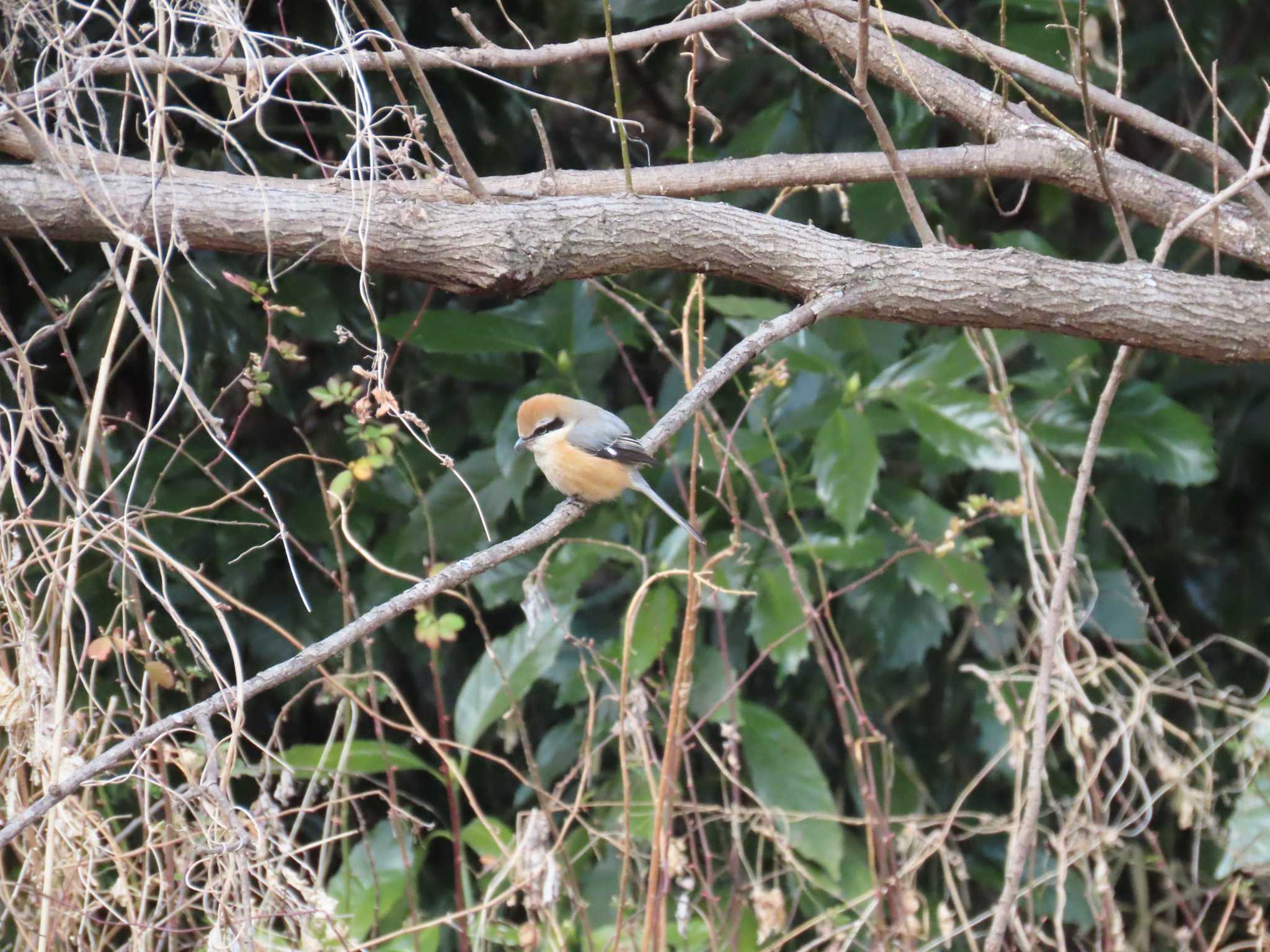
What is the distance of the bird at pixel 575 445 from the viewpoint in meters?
3.10

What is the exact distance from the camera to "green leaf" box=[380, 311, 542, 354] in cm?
327

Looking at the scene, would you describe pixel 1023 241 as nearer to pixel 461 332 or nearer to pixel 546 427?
pixel 546 427

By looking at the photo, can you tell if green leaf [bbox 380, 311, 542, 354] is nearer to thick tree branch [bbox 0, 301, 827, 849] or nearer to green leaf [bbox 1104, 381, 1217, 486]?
thick tree branch [bbox 0, 301, 827, 849]

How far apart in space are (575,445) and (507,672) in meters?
0.70

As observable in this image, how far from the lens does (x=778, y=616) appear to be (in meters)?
3.39

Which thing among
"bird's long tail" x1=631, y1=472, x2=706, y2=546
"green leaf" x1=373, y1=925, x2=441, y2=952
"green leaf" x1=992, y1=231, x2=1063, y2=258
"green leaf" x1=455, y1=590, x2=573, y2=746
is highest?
"green leaf" x1=992, y1=231, x2=1063, y2=258

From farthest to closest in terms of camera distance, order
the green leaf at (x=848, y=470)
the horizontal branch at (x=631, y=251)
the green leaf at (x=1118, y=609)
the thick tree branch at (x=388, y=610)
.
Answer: the green leaf at (x=1118, y=609) → the green leaf at (x=848, y=470) → the horizontal branch at (x=631, y=251) → the thick tree branch at (x=388, y=610)

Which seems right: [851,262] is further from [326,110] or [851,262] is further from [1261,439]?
[1261,439]

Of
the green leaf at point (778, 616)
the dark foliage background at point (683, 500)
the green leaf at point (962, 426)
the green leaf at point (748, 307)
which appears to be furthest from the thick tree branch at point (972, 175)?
the green leaf at point (778, 616)

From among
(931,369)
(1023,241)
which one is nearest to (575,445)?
(931,369)

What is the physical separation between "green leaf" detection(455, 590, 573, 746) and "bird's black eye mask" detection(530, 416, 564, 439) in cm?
48

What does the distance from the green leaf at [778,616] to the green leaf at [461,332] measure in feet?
3.03

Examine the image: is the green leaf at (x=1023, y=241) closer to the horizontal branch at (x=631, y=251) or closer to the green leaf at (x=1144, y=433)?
the green leaf at (x=1144, y=433)

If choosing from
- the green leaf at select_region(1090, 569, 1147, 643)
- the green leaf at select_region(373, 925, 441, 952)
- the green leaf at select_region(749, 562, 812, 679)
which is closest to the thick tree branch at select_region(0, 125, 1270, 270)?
the green leaf at select_region(749, 562, 812, 679)
